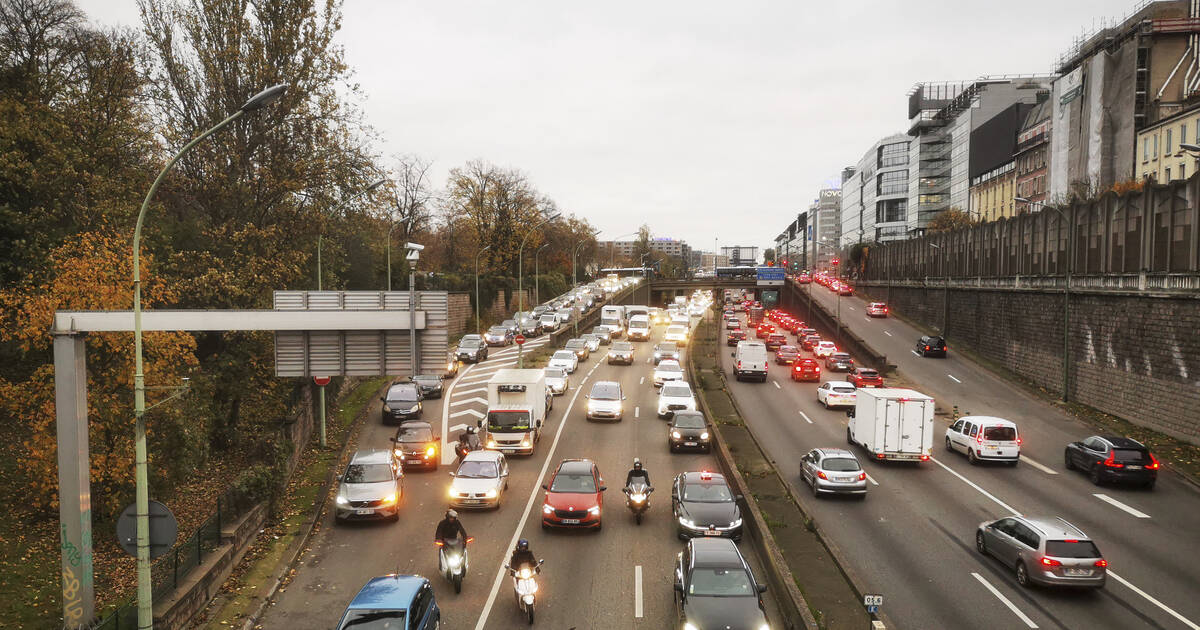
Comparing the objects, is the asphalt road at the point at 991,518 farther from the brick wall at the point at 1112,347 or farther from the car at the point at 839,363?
the car at the point at 839,363

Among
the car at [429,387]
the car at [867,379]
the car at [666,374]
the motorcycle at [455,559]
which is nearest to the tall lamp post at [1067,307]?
the car at [867,379]

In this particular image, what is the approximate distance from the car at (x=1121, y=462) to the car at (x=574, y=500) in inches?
649

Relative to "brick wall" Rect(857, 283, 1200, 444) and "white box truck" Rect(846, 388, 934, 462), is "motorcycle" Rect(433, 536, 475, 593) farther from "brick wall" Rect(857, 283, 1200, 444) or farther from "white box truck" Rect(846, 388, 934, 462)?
"brick wall" Rect(857, 283, 1200, 444)

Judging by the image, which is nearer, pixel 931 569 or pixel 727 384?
pixel 931 569

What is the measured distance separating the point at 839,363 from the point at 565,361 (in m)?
18.6

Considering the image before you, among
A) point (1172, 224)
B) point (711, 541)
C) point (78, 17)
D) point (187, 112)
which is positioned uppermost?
point (78, 17)

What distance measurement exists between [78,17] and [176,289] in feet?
80.1

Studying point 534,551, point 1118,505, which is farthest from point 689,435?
point 1118,505

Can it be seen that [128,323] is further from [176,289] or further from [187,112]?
[187,112]

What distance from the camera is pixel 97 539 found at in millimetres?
17781

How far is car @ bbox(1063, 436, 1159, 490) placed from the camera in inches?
909

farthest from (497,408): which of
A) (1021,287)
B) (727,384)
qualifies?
(1021,287)

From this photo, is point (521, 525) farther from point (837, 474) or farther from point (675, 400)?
point (675, 400)

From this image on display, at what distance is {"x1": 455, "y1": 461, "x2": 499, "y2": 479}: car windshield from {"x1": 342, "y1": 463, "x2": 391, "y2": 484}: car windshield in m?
2.01
